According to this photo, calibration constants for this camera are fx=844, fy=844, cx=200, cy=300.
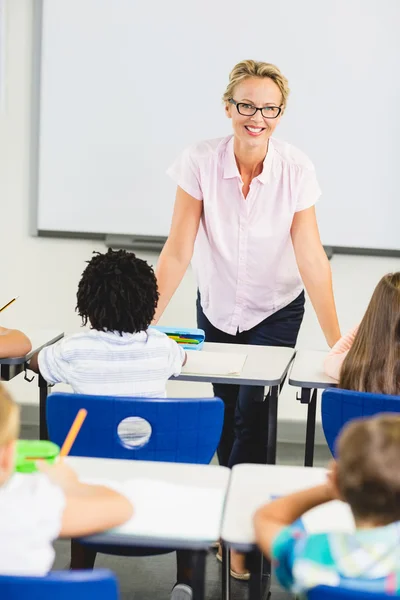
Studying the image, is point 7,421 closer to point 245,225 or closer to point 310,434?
point 310,434

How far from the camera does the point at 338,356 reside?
267cm

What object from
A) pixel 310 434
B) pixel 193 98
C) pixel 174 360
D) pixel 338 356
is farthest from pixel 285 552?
pixel 193 98

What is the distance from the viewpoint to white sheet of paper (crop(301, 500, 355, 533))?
1567 mm

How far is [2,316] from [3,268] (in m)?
0.27

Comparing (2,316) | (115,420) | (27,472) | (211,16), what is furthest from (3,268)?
(27,472)

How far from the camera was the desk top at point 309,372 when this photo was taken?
2668 millimetres

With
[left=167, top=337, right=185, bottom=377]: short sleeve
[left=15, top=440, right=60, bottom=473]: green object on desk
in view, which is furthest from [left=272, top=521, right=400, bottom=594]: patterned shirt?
[left=167, top=337, right=185, bottom=377]: short sleeve

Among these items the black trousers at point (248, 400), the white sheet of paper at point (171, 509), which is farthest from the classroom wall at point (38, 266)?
the white sheet of paper at point (171, 509)

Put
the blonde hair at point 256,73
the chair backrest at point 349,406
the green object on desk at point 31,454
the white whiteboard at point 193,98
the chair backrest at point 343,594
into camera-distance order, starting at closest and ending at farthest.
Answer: the chair backrest at point 343,594
the green object on desk at point 31,454
the chair backrest at point 349,406
the blonde hair at point 256,73
the white whiteboard at point 193,98

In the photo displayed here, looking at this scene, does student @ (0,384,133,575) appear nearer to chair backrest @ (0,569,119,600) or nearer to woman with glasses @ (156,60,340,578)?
chair backrest @ (0,569,119,600)

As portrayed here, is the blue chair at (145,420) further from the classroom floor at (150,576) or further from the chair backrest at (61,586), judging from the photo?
the chair backrest at (61,586)

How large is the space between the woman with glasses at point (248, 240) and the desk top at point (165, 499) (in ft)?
3.95

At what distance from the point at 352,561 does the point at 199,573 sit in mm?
361

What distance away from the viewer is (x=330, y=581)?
50.3 inches
